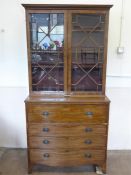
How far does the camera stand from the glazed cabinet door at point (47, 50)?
216 centimetres

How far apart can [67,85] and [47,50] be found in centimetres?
45

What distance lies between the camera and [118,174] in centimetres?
239

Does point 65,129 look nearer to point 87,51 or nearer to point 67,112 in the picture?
point 67,112

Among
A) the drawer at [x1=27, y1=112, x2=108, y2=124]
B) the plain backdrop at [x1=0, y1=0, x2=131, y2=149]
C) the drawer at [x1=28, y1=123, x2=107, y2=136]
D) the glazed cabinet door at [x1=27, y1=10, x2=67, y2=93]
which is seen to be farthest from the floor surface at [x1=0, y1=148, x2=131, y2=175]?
the glazed cabinet door at [x1=27, y1=10, x2=67, y2=93]

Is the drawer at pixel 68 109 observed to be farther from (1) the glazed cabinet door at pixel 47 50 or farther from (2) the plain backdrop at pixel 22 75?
(2) the plain backdrop at pixel 22 75

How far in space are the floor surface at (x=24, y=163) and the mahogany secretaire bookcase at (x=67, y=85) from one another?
0.17m

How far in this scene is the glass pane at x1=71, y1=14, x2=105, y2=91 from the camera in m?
2.17

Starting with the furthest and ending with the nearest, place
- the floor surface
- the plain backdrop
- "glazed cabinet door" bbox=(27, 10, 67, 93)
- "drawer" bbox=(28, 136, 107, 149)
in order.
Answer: the plain backdrop, the floor surface, "drawer" bbox=(28, 136, 107, 149), "glazed cabinet door" bbox=(27, 10, 67, 93)

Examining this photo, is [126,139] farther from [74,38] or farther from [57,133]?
[74,38]

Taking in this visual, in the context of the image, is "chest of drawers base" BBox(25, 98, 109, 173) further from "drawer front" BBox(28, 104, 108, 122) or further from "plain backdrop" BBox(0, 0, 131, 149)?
"plain backdrop" BBox(0, 0, 131, 149)

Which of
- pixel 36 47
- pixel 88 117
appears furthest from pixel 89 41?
pixel 88 117

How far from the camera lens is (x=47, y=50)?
2.25 metres

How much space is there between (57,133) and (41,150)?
11.2 inches

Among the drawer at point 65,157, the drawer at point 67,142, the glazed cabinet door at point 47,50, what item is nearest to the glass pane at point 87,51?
the glazed cabinet door at point 47,50
